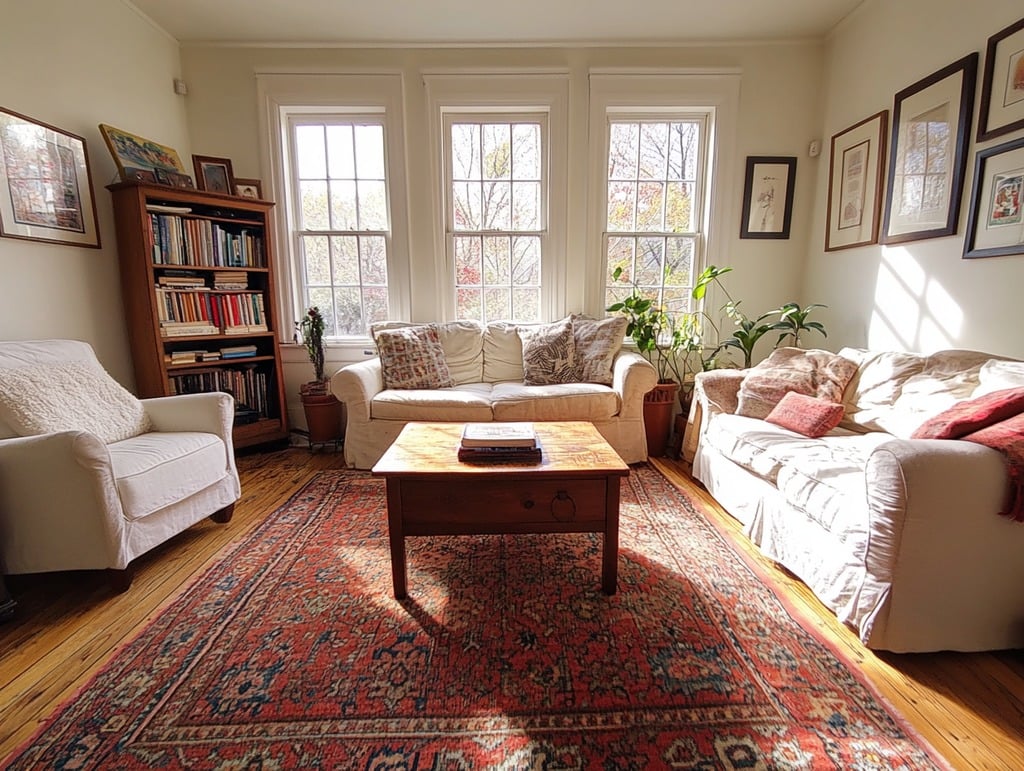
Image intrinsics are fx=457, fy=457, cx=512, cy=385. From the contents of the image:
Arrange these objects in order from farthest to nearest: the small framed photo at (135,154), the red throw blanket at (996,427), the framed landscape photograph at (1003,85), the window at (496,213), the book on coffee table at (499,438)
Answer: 1. the window at (496,213)
2. the small framed photo at (135,154)
3. the framed landscape photograph at (1003,85)
4. the book on coffee table at (499,438)
5. the red throw blanket at (996,427)

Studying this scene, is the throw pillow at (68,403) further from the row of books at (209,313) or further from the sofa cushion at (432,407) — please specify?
the sofa cushion at (432,407)

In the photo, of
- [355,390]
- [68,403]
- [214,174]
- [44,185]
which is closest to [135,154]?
[214,174]

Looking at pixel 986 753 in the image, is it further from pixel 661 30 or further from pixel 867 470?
pixel 661 30

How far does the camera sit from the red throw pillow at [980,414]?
1.41 m

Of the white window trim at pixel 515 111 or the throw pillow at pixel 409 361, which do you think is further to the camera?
the white window trim at pixel 515 111

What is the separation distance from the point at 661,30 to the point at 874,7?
3.98ft

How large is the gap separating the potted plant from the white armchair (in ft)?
3.32

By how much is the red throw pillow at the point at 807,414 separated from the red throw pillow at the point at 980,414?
55 centimetres

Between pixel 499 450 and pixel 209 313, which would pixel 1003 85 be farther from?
pixel 209 313

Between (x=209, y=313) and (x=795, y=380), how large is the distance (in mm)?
3503

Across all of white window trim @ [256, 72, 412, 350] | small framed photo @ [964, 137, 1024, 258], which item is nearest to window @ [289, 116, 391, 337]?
white window trim @ [256, 72, 412, 350]

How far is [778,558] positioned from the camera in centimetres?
183

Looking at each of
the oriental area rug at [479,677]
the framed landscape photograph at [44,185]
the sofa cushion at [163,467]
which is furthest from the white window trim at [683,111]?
the framed landscape photograph at [44,185]

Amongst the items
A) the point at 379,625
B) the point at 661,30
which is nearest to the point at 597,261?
the point at 661,30
